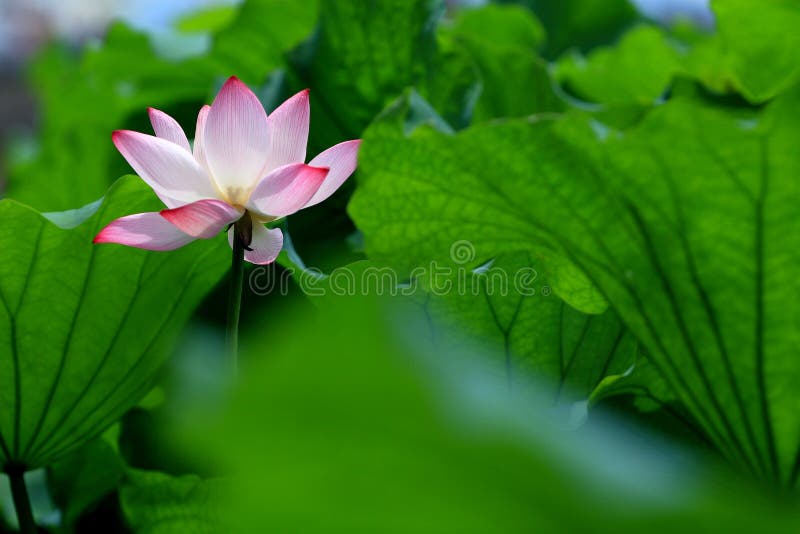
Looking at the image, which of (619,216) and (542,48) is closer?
(619,216)

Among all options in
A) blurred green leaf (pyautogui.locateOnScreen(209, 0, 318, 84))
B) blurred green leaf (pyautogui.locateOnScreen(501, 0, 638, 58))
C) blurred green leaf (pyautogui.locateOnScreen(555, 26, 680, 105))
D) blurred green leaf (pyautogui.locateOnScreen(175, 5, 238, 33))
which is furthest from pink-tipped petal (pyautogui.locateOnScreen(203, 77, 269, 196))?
blurred green leaf (pyautogui.locateOnScreen(175, 5, 238, 33))

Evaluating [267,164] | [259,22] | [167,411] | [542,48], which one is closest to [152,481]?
[167,411]

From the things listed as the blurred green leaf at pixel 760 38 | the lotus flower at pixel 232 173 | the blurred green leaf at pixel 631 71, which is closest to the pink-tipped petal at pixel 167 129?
the lotus flower at pixel 232 173

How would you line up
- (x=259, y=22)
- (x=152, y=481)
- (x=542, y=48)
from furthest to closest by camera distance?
(x=542, y=48) → (x=259, y=22) → (x=152, y=481)

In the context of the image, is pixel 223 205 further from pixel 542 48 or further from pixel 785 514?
pixel 542 48

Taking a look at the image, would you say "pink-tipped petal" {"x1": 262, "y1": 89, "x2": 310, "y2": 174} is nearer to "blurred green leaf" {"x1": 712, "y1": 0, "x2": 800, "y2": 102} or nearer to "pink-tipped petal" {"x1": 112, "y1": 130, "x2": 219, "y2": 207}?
"pink-tipped petal" {"x1": 112, "y1": 130, "x2": 219, "y2": 207}

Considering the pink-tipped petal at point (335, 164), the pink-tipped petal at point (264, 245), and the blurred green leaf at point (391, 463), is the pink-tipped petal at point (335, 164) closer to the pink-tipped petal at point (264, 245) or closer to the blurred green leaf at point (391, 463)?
the pink-tipped petal at point (264, 245)
